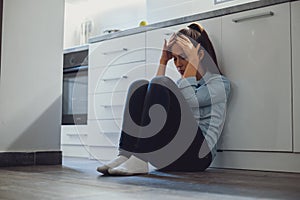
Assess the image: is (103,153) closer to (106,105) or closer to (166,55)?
(106,105)

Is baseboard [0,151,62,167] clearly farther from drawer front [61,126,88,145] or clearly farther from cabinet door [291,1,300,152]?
cabinet door [291,1,300,152]

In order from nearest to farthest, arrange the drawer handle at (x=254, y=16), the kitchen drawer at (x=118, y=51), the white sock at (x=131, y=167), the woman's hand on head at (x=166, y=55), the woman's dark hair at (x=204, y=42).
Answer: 1. the white sock at (x=131, y=167)
2. the drawer handle at (x=254, y=16)
3. the woman's dark hair at (x=204, y=42)
4. the woman's hand on head at (x=166, y=55)
5. the kitchen drawer at (x=118, y=51)

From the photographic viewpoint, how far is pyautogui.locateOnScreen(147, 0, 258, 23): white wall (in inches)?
112

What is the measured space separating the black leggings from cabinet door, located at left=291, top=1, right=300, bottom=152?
0.42 metres

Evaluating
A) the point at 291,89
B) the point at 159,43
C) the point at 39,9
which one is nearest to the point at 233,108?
the point at 291,89

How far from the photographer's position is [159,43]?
2598 mm

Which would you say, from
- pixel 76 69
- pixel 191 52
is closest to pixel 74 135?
pixel 76 69

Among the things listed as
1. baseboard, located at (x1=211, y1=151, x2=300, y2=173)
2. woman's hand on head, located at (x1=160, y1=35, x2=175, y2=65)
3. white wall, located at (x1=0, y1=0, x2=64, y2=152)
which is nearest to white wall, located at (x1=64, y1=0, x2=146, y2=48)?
white wall, located at (x1=0, y1=0, x2=64, y2=152)

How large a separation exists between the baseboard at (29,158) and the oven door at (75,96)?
0.87 meters

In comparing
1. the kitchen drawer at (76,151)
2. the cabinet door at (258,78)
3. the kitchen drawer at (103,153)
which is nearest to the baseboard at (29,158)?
the kitchen drawer at (103,153)

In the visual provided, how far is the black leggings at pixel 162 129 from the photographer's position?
1828mm

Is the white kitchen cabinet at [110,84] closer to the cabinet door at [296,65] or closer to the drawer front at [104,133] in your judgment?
the drawer front at [104,133]

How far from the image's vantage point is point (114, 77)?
9.53ft

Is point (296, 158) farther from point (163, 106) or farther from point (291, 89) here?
point (163, 106)
